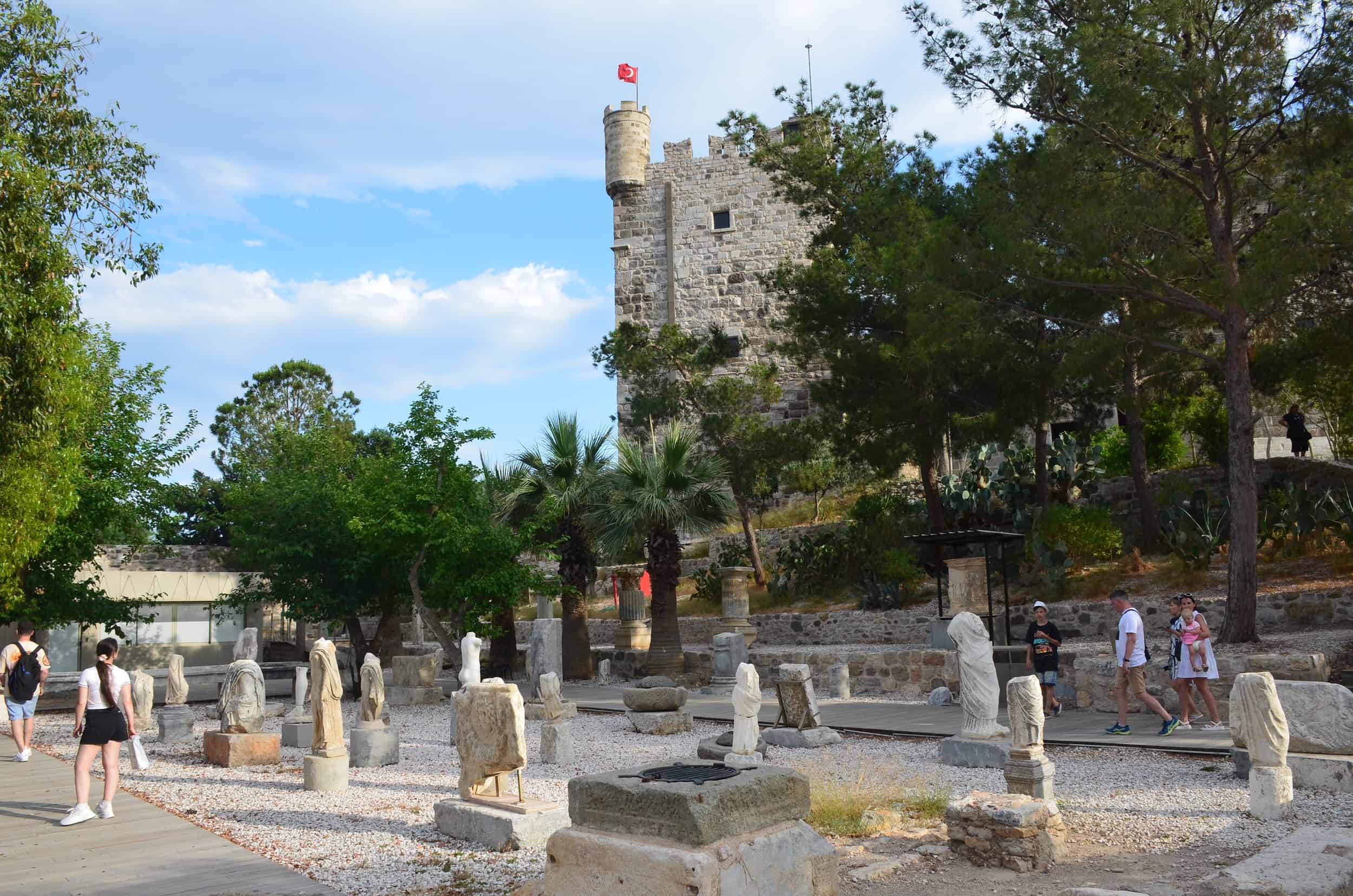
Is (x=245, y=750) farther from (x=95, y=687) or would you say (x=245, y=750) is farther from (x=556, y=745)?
(x=556, y=745)

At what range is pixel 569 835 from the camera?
484 centimetres

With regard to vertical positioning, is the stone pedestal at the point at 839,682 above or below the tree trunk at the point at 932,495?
below

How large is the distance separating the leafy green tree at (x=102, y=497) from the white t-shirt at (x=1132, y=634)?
589 inches

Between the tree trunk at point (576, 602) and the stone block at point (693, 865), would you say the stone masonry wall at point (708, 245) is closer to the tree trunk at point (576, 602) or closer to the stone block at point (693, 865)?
the tree trunk at point (576, 602)

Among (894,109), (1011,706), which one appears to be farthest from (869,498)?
(1011,706)

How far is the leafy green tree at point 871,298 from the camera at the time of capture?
1870 cm

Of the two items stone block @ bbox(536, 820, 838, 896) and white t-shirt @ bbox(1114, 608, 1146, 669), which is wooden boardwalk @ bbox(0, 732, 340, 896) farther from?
white t-shirt @ bbox(1114, 608, 1146, 669)

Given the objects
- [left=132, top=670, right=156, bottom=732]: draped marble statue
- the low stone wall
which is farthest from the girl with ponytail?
the low stone wall

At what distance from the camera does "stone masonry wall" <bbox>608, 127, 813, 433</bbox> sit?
117 ft

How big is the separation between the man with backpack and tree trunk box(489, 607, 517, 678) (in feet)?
36.0

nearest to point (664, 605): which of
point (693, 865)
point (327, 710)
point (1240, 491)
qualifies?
point (1240, 491)

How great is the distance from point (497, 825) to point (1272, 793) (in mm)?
5366

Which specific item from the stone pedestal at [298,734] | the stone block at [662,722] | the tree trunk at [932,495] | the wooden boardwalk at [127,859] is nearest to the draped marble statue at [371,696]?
the stone pedestal at [298,734]

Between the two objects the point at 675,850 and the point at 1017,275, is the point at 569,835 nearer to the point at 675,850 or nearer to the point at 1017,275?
the point at 675,850
